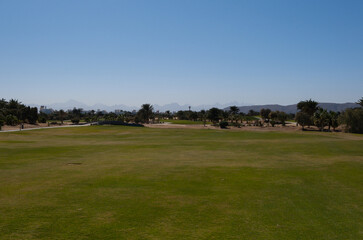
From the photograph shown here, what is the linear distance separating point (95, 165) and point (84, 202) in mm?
11196

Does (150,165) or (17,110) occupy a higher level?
(17,110)

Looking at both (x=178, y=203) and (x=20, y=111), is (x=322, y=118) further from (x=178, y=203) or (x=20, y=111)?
(x=20, y=111)

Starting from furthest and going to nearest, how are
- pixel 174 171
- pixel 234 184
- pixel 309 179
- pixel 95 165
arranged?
pixel 95 165 < pixel 174 171 < pixel 309 179 < pixel 234 184

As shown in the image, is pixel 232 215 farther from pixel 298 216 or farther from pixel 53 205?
pixel 53 205

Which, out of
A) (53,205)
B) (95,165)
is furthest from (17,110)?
(53,205)

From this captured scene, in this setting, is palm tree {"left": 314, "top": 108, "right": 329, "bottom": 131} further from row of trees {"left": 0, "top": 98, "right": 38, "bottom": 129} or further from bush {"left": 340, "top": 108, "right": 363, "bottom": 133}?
row of trees {"left": 0, "top": 98, "right": 38, "bottom": 129}

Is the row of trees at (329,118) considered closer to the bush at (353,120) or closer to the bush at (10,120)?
the bush at (353,120)

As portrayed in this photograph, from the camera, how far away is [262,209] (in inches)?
485

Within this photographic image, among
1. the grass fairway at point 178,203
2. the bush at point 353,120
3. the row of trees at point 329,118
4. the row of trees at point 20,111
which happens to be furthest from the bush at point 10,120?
the bush at point 353,120

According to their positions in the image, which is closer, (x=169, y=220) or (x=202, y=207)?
(x=169, y=220)

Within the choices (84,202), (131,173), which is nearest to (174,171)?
(131,173)

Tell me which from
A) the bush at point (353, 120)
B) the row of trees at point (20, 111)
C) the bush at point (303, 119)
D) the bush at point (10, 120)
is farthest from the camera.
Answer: the row of trees at point (20, 111)

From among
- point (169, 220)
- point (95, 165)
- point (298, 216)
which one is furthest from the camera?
point (95, 165)

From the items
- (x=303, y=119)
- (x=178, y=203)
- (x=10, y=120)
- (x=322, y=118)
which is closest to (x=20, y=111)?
(x=10, y=120)
